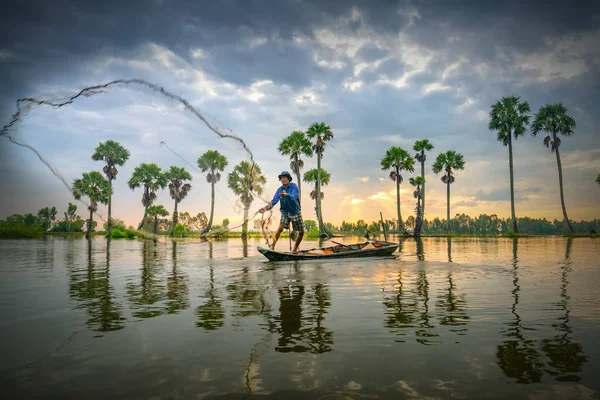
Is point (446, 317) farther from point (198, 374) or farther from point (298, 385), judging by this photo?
point (198, 374)

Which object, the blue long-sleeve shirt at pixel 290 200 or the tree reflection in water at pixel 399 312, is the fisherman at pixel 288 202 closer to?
the blue long-sleeve shirt at pixel 290 200

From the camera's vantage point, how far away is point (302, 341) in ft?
14.8

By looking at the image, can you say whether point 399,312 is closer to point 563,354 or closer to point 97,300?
point 563,354

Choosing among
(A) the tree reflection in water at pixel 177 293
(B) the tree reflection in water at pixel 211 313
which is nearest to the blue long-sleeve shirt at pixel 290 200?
(A) the tree reflection in water at pixel 177 293

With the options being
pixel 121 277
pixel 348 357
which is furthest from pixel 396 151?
pixel 348 357

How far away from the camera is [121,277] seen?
1110cm

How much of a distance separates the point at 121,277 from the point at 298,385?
31.2 ft

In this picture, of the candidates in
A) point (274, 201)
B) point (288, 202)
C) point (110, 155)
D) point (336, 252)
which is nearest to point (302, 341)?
point (274, 201)

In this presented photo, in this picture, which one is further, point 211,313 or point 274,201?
point 274,201

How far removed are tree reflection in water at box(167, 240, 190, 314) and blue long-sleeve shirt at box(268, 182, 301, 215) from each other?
5.49 m

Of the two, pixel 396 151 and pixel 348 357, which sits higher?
pixel 396 151

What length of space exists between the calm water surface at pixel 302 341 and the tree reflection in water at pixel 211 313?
38mm

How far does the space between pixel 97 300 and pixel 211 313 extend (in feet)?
9.24

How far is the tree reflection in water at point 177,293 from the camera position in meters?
6.66
